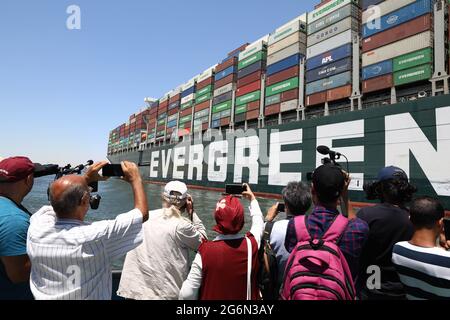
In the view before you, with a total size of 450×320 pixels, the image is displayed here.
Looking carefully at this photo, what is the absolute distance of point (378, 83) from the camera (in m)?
16.8

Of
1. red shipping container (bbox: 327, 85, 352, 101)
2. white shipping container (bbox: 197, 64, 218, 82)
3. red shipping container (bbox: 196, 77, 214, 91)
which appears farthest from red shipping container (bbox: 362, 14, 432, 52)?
white shipping container (bbox: 197, 64, 218, 82)

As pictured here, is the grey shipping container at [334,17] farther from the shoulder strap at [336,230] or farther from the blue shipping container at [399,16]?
the shoulder strap at [336,230]

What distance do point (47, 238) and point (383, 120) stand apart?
17294 mm

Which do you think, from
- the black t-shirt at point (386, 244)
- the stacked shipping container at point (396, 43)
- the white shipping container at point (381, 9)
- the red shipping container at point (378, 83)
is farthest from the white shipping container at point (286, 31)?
the black t-shirt at point (386, 244)

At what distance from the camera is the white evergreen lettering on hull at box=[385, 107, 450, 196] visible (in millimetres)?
12688

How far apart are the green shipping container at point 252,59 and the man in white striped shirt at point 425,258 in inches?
1070

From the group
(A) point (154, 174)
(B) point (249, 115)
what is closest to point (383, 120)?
(B) point (249, 115)

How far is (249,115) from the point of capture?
2653cm

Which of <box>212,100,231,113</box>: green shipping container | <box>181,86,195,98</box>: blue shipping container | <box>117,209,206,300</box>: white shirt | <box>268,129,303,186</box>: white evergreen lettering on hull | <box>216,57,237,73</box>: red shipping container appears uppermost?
<box>216,57,237,73</box>: red shipping container

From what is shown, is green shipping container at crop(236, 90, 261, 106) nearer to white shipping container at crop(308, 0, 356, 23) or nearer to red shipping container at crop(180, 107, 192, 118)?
white shipping container at crop(308, 0, 356, 23)

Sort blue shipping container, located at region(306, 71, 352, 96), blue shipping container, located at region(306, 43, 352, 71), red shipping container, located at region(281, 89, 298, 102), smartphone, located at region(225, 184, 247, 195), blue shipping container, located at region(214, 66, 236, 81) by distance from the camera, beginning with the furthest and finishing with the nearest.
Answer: blue shipping container, located at region(214, 66, 236, 81), red shipping container, located at region(281, 89, 298, 102), blue shipping container, located at region(306, 43, 352, 71), blue shipping container, located at region(306, 71, 352, 96), smartphone, located at region(225, 184, 247, 195)

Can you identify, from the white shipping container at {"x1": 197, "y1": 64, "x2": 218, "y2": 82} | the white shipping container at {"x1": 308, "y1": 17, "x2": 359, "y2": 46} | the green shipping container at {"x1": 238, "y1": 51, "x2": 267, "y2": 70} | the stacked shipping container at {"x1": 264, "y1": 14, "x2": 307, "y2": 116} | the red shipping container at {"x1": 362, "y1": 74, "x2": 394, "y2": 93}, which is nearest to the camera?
the red shipping container at {"x1": 362, "y1": 74, "x2": 394, "y2": 93}

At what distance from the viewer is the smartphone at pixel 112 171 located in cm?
176
